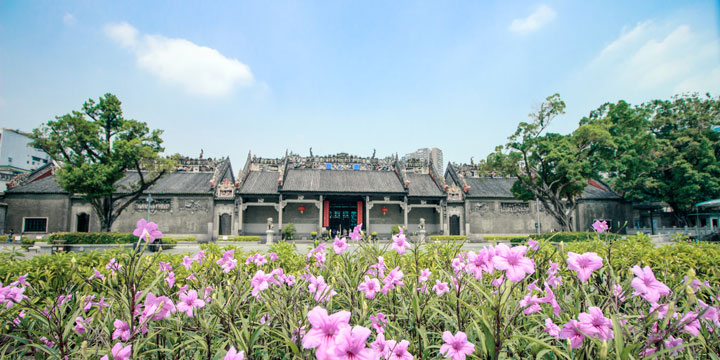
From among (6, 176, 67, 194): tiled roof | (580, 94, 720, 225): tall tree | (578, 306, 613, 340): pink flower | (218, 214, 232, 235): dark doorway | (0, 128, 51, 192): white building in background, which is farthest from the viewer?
(0, 128, 51, 192): white building in background

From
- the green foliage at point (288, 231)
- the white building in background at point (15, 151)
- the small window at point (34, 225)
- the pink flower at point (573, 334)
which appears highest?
the white building in background at point (15, 151)

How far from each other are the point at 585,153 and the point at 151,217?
27.5 m

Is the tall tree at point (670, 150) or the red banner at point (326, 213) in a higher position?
the tall tree at point (670, 150)

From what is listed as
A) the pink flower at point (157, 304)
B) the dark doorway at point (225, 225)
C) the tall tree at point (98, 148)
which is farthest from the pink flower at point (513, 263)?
the dark doorway at point (225, 225)

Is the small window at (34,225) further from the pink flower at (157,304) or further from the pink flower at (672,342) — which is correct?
the pink flower at (672,342)

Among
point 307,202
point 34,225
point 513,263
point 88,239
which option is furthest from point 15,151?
point 513,263

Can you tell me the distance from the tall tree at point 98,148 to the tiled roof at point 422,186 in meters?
16.5

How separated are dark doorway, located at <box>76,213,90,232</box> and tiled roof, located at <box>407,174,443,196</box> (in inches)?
893

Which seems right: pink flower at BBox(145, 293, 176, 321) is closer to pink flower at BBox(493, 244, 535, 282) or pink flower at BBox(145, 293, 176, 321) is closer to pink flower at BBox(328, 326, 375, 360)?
pink flower at BBox(328, 326, 375, 360)

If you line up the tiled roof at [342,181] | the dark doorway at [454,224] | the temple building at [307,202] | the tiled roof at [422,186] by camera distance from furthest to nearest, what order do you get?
the dark doorway at [454,224]
the tiled roof at [422,186]
the tiled roof at [342,181]
the temple building at [307,202]

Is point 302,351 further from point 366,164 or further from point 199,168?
point 199,168

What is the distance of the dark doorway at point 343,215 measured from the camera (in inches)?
981

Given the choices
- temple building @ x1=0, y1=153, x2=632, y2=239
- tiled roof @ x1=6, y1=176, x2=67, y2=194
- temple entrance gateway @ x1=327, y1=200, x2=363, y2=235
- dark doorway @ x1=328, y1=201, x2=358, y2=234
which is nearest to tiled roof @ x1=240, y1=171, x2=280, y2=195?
temple building @ x1=0, y1=153, x2=632, y2=239

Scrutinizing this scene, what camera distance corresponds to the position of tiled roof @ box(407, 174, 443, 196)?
80.8ft
